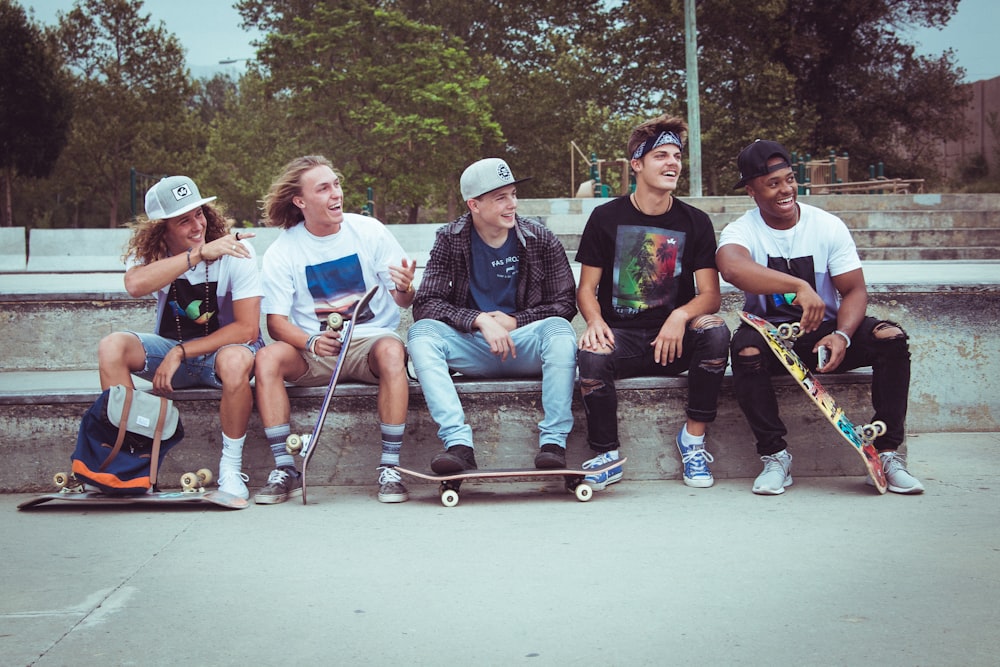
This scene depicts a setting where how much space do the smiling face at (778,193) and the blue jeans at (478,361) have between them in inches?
38.9

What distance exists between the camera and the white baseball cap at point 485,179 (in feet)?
13.8

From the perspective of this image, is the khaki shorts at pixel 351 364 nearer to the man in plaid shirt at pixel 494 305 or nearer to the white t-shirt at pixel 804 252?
the man in plaid shirt at pixel 494 305

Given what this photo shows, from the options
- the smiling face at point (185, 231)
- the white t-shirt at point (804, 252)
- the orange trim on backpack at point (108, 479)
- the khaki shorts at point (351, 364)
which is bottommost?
the orange trim on backpack at point (108, 479)

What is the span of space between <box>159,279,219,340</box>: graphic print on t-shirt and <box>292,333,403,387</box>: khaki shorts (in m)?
0.45

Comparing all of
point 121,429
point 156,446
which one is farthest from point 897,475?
point 121,429

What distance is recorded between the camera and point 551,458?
3.96 meters

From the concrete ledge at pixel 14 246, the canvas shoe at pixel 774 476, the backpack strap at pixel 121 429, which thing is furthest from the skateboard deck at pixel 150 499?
the concrete ledge at pixel 14 246

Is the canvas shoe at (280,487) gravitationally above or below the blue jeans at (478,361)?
below

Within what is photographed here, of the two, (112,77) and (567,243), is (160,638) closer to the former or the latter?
(567,243)

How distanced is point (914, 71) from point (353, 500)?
31734 mm

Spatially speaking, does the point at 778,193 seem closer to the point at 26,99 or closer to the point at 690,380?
the point at 690,380

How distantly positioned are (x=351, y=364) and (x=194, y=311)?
2.39ft

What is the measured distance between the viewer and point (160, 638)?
8.27 ft

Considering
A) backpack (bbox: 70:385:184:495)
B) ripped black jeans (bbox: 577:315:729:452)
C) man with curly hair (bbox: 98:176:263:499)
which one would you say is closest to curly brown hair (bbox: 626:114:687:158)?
ripped black jeans (bbox: 577:315:729:452)
